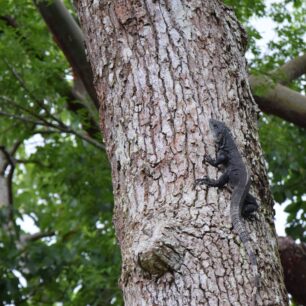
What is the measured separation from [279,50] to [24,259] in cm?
404

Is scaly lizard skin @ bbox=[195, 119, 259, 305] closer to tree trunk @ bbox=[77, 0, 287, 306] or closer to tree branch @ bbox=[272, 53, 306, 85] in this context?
tree trunk @ bbox=[77, 0, 287, 306]

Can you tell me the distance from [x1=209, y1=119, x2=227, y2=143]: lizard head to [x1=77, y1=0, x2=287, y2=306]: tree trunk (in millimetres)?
39

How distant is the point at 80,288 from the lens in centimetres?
989

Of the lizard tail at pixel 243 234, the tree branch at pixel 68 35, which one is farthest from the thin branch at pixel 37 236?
the lizard tail at pixel 243 234

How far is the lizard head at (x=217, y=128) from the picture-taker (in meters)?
4.22

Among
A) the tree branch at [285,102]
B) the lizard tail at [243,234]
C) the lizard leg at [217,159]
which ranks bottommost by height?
the lizard tail at [243,234]

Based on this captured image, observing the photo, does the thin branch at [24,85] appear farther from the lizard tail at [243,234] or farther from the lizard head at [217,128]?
the lizard tail at [243,234]

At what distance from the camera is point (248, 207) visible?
13.1 ft

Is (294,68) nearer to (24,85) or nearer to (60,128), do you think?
(60,128)

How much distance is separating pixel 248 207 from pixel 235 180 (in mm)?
178

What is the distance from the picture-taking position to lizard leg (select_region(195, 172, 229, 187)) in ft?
13.5

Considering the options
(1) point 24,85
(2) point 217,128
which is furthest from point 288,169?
(2) point 217,128

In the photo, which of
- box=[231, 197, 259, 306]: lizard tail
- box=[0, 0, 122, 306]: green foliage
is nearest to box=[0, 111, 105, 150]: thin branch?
box=[0, 0, 122, 306]: green foliage

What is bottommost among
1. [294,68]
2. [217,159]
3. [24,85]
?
[217,159]
